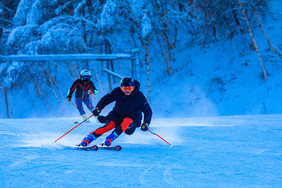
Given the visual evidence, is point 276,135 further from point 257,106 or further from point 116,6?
point 116,6

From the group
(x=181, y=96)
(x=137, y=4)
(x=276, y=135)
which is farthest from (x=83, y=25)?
(x=276, y=135)

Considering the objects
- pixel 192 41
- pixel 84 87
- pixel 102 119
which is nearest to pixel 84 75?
pixel 84 87

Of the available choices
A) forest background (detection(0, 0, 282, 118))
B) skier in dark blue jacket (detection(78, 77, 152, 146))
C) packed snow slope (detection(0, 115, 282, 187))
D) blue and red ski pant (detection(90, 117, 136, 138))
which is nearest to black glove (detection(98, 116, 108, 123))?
skier in dark blue jacket (detection(78, 77, 152, 146))

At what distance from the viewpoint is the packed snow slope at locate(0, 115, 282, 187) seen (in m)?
2.69

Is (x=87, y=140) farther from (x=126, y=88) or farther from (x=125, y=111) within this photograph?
(x=126, y=88)

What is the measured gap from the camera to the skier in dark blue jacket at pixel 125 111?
14.4ft

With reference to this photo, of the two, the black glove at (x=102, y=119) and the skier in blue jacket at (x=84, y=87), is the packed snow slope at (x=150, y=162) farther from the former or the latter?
the skier in blue jacket at (x=84, y=87)

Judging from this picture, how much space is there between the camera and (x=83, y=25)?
59.3ft

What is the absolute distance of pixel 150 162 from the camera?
3439 mm

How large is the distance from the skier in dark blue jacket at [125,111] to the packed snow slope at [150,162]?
0.35 meters

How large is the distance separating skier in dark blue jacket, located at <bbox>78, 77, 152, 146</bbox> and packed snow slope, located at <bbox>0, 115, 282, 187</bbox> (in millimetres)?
349

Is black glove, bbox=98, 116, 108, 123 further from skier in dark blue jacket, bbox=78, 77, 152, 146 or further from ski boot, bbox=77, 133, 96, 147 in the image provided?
Answer: ski boot, bbox=77, 133, 96, 147

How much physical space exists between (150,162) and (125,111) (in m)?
1.29

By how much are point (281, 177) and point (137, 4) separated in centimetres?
1458
